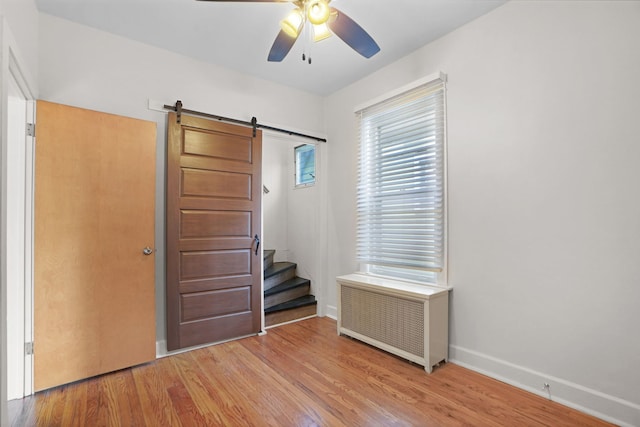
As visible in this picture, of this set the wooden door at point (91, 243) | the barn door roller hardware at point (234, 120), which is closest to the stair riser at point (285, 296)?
the wooden door at point (91, 243)

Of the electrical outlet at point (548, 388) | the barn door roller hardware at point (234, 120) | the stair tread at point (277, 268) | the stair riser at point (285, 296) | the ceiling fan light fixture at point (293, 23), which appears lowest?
the electrical outlet at point (548, 388)

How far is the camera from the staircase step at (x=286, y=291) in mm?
3896

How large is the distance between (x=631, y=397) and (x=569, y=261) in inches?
31.1

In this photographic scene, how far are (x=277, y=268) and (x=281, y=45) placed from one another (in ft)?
10.6

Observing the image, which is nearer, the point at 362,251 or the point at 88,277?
the point at 88,277

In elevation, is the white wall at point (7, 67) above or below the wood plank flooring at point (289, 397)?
above

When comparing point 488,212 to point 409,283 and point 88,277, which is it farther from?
point 88,277

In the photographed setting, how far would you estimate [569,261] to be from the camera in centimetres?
198

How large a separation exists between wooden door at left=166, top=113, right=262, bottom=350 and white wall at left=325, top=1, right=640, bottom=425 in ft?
6.35

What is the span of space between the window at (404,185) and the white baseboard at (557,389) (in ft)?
2.21

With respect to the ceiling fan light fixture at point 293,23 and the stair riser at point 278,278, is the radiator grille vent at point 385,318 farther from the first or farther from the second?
the ceiling fan light fixture at point 293,23

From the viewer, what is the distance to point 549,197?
2.06m

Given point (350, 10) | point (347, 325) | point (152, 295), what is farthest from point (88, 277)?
point (350, 10)

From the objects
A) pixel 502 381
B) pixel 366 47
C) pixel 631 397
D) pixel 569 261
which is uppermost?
pixel 366 47
